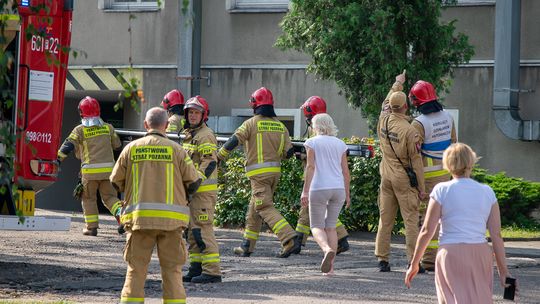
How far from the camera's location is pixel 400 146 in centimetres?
1257

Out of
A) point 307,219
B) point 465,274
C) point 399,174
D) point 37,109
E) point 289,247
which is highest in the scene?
point 37,109

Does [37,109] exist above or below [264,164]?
above

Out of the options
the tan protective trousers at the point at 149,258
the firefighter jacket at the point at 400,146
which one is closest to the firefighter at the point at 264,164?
the firefighter jacket at the point at 400,146

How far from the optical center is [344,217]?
58.1 ft

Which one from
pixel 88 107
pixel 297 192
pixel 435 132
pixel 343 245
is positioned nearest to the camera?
pixel 435 132

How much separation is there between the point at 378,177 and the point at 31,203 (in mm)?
6332

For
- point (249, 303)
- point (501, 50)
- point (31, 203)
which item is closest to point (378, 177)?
point (501, 50)

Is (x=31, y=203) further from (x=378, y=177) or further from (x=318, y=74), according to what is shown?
(x=318, y=74)

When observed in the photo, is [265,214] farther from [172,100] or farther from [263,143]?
[172,100]

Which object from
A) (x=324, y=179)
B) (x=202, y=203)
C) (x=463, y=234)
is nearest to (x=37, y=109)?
(x=202, y=203)

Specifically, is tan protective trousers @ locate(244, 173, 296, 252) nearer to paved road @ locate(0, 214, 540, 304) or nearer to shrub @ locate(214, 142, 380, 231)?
paved road @ locate(0, 214, 540, 304)

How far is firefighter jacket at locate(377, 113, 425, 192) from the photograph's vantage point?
12.5 m

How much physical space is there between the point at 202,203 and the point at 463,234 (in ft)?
14.8

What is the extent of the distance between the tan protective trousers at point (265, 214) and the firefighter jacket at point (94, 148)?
298 centimetres
